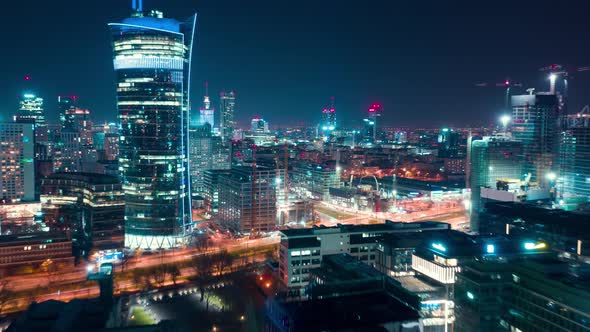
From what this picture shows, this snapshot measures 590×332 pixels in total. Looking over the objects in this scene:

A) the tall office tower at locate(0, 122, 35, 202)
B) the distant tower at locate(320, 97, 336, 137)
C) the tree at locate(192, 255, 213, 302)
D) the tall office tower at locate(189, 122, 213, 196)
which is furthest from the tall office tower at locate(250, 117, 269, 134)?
the tree at locate(192, 255, 213, 302)

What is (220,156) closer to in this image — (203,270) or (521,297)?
(203,270)

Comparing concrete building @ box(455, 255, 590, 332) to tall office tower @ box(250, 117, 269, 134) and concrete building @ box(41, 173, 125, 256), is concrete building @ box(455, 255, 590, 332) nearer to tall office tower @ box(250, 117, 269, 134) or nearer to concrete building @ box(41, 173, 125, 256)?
concrete building @ box(41, 173, 125, 256)

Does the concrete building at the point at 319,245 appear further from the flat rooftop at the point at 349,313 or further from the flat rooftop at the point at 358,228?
the flat rooftop at the point at 349,313

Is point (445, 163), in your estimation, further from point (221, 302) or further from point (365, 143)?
point (221, 302)

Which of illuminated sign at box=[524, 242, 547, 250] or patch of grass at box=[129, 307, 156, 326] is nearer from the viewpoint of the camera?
patch of grass at box=[129, 307, 156, 326]

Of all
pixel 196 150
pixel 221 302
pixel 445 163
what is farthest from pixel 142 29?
pixel 445 163

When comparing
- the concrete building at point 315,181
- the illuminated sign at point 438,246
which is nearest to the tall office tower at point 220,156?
the concrete building at point 315,181
